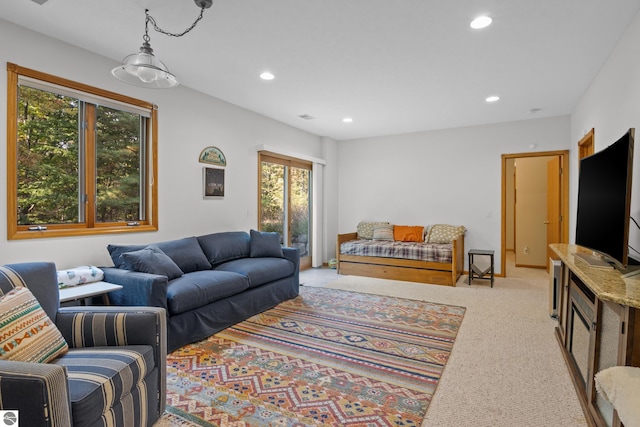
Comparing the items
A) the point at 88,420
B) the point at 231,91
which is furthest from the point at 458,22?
the point at 88,420

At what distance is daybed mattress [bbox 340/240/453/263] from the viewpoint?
5.14 m

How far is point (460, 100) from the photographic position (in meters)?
4.40

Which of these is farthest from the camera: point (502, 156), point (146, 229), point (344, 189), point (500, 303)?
point (344, 189)

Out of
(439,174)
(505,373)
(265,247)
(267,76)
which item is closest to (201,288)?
(265,247)

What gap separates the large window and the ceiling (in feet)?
1.54

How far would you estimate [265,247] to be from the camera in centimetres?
428

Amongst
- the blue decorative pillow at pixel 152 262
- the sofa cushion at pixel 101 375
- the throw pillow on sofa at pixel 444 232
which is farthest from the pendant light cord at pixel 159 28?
the throw pillow on sofa at pixel 444 232

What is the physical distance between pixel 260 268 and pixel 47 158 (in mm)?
2147

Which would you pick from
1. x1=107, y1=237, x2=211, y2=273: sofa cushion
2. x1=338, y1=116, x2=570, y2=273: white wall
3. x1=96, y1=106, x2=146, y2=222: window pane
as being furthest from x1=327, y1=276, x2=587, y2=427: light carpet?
x1=96, y1=106, x2=146, y2=222: window pane

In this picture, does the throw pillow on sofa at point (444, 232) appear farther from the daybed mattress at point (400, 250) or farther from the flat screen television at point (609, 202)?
the flat screen television at point (609, 202)

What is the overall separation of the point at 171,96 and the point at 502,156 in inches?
198

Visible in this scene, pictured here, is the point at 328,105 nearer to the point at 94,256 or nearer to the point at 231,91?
the point at 231,91

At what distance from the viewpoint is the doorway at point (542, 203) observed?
5297mm

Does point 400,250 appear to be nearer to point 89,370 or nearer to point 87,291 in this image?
point 87,291
